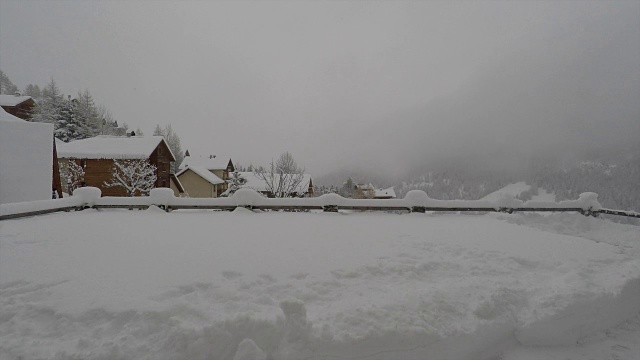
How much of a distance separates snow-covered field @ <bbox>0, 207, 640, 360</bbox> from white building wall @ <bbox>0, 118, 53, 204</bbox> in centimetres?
992

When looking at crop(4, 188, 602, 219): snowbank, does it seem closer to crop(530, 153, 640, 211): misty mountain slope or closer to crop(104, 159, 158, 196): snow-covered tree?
crop(104, 159, 158, 196): snow-covered tree

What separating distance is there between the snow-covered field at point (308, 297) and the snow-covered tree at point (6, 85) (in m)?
85.1

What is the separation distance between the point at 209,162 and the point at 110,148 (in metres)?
18.9

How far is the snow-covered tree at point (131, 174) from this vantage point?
24.9 m

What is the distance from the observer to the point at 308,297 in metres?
4.09

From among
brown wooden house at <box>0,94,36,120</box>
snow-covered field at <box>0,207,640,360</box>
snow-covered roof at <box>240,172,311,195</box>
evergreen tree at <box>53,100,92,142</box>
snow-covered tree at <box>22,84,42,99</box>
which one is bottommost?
snow-covered field at <box>0,207,640,360</box>

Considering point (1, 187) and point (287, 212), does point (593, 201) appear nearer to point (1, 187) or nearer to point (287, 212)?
point (287, 212)

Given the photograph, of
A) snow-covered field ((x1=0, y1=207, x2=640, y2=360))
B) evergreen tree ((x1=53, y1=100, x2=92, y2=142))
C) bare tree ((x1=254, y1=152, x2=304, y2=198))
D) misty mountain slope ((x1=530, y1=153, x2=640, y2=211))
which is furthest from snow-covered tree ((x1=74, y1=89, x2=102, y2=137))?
misty mountain slope ((x1=530, y1=153, x2=640, y2=211))

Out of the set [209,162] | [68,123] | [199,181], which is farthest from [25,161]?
[209,162]

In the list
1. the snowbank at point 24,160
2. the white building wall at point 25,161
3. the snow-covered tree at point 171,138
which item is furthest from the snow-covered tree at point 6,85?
the white building wall at point 25,161

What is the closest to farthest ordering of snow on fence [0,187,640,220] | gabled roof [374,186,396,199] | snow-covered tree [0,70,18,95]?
snow on fence [0,187,640,220] < snow-covered tree [0,70,18,95] < gabled roof [374,186,396,199]

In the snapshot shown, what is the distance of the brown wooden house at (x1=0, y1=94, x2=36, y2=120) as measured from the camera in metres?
33.7

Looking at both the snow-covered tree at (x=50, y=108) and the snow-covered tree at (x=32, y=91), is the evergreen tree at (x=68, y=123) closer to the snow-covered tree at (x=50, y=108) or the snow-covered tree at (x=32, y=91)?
the snow-covered tree at (x=50, y=108)

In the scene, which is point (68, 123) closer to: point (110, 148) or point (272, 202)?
point (110, 148)
